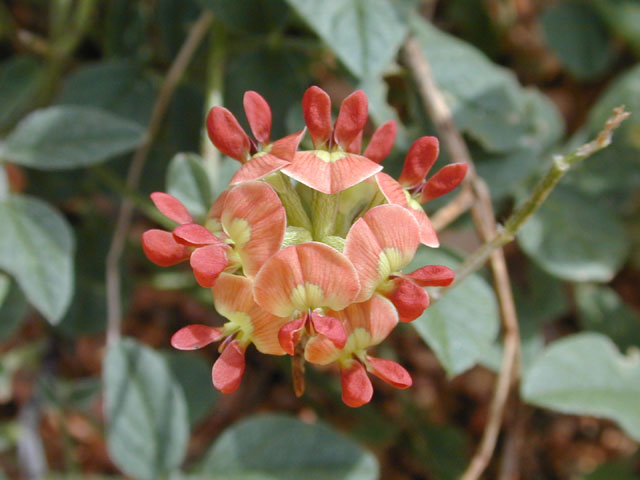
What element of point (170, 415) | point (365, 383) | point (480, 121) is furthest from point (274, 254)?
point (480, 121)

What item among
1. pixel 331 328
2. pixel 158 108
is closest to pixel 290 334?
pixel 331 328

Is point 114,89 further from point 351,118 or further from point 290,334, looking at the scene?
point 290,334

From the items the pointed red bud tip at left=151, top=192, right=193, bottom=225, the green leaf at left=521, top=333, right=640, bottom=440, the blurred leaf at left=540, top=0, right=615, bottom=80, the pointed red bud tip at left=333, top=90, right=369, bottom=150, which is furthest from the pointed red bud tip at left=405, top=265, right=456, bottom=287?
the blurred leaf at left=540, top=0, right=615, bottom=80

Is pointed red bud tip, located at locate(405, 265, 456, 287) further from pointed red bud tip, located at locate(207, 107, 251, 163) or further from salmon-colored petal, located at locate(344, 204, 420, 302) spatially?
pointed red bud tip, located at locate(207, 107, 251, 163)

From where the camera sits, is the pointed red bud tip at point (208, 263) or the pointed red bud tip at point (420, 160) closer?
the pointed red bud tip at point (208, 263)

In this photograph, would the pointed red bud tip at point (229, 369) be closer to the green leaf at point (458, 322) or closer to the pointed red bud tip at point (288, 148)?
the pointed red bud tip at point (288, 148)

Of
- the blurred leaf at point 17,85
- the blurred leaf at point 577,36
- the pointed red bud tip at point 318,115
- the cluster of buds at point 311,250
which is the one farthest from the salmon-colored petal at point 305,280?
the blurred leaf at point 577,36
